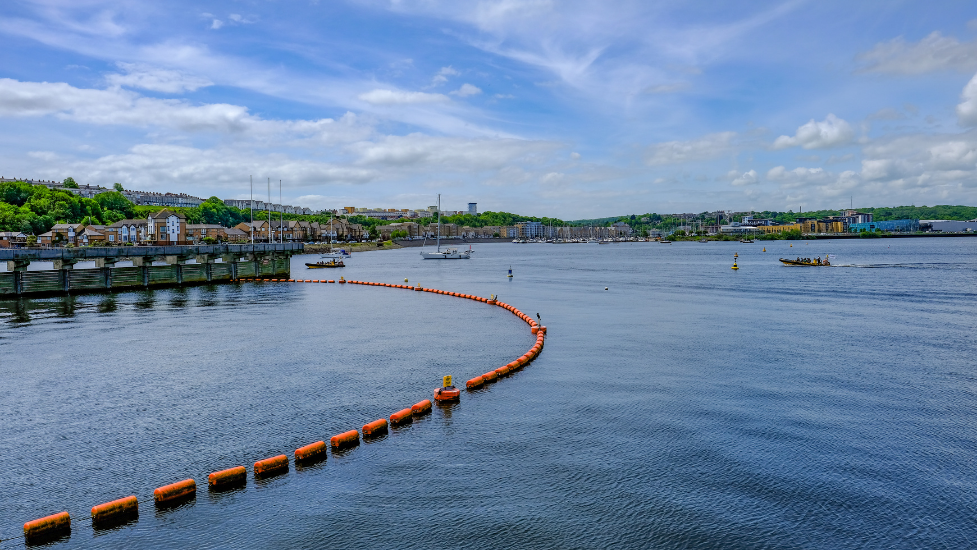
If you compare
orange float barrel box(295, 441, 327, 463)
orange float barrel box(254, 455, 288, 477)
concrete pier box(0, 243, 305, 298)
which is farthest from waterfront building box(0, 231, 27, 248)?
orange float barrel box(254, 455, 288, 477)

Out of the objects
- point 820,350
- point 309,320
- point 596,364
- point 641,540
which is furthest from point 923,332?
point 309,320

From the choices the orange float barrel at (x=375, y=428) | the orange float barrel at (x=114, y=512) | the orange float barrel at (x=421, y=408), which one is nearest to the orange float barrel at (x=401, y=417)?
the orange float barrel at (x=421, y=408)

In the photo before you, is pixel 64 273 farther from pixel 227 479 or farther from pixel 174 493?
pixel 174 493

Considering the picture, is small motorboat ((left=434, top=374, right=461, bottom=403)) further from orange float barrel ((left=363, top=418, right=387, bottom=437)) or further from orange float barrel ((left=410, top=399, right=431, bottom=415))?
orange float barrel ((left=363, top=418, right=387, bottom=437))

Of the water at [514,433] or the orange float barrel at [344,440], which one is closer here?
the water at [514,433]

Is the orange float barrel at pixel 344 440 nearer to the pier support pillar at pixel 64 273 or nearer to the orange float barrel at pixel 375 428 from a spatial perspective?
the orange float barrel at pixel 375 428

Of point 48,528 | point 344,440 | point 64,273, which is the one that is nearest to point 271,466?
point 344,440

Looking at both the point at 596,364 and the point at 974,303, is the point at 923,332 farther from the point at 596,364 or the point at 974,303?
the point at 596,364
